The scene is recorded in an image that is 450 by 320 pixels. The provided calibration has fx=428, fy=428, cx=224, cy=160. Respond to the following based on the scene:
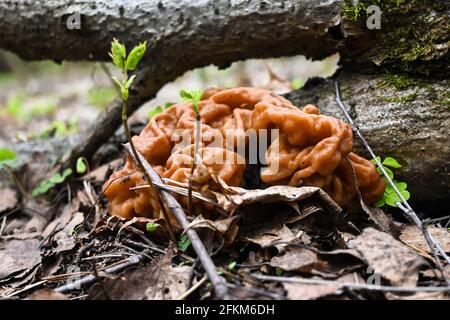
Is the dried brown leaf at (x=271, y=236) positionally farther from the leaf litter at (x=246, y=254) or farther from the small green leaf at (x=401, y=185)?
the small green leaf at (x=401, y=185)

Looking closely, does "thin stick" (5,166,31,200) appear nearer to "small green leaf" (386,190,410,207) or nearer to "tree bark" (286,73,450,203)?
"tree bark" (286,73,450,203)

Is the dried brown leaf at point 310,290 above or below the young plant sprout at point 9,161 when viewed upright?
above

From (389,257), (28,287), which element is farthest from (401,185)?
(28,287)

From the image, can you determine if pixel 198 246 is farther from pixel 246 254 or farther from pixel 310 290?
pixel 310 290

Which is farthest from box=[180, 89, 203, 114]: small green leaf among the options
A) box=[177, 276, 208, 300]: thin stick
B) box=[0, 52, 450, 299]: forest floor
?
box=[177, 276, 208, 300]: thin stick

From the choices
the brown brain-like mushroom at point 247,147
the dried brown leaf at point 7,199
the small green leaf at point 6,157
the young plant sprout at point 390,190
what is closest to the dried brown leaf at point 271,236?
the brown brain-like mushroom at point 247,147

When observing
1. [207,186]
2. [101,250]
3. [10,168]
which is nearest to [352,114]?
[207,186]
